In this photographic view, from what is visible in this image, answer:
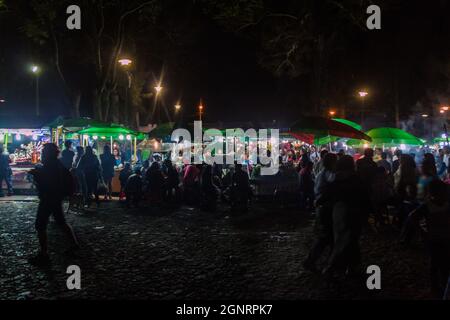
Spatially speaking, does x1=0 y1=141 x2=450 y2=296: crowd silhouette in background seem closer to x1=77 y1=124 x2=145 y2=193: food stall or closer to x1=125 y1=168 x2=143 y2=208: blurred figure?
x1=125 y1=168 x2=143 y2=208: blurred figure

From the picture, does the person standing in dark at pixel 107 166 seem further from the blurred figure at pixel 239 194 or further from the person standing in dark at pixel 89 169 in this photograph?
the blurred figure at pixel 239 194

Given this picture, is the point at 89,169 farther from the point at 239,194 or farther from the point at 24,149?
the point at 24,149

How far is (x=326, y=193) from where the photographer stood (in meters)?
5.48

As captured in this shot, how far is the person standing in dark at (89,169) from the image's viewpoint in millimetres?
12133

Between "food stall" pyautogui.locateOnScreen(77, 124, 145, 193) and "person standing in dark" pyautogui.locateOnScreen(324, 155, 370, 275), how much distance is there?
432 inches

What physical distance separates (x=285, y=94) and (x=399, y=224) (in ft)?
91.7

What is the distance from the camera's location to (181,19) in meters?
25.3

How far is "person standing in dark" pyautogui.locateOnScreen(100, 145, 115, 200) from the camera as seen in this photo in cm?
1383

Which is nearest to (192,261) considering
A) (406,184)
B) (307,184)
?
(406,184)

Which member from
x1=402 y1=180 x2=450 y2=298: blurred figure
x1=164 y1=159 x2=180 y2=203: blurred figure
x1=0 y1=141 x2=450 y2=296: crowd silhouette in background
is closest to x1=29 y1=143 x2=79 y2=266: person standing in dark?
x1=0 y1=141 x2=450 y2=296: crowd silhouette in background

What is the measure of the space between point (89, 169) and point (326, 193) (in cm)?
869

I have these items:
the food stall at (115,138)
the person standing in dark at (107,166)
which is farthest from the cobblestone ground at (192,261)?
the food stall at (115,138)

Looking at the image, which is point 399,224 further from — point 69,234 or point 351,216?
point 69,234

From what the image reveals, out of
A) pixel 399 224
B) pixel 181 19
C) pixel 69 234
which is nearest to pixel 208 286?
pixel 69 234
